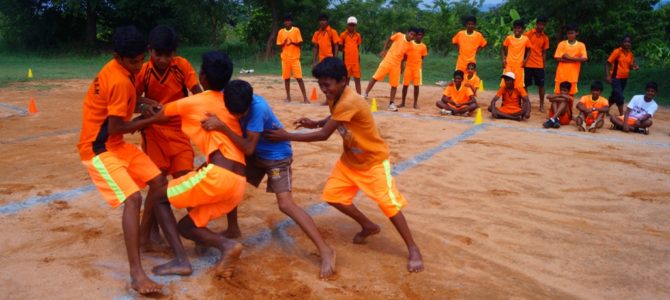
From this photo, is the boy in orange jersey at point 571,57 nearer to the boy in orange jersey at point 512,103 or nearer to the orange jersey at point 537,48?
the orange jersey at point 537,48

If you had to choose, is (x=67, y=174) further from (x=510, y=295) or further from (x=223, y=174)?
(x=510, y=295)

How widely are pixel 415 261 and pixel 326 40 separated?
8.64m

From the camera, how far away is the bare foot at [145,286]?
3.26 metres

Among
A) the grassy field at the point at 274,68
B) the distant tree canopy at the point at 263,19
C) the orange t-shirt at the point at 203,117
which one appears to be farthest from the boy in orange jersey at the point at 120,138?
the distant tree canopy at the point at 263,19

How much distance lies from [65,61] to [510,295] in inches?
910

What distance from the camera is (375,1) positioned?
2628 centimetres

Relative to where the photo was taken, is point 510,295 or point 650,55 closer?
point 510,295

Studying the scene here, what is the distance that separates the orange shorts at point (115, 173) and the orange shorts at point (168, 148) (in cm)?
41

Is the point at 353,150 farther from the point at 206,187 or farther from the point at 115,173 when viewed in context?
the point at 115,173

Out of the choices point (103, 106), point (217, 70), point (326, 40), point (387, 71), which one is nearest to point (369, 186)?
point (217, 70)

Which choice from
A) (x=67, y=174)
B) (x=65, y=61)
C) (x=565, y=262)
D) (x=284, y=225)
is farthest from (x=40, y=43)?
(x=565, y=262)

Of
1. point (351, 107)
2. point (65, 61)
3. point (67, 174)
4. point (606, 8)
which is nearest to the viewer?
point (351, 107)

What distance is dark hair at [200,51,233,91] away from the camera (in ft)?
11.4

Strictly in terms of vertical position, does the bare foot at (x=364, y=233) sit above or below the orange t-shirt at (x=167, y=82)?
below
